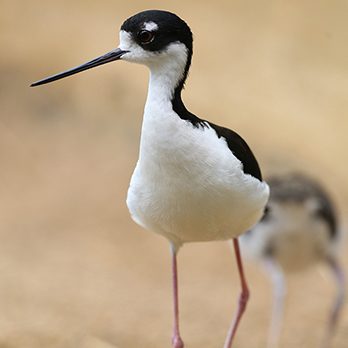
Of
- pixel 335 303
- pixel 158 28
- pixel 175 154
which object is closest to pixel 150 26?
pixel 158 28

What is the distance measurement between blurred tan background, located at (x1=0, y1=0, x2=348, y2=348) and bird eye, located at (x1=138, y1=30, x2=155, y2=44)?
2428 mm

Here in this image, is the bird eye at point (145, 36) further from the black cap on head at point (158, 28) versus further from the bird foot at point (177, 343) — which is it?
the bird foot at point (177, 343)

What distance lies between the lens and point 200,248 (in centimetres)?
691

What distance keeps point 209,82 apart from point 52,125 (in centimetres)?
136

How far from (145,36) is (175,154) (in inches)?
12.8

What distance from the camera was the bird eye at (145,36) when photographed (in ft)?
8.52

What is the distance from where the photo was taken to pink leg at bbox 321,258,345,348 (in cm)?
526

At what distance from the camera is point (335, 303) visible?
17.9ft

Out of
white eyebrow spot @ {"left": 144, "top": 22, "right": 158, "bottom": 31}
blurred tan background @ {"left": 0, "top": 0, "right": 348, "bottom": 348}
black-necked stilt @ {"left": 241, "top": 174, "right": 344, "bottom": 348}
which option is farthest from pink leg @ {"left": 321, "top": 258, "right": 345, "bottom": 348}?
white eyebrow spot @ {"left": 144, "top": 22, "right": 158, "bottom": 31}

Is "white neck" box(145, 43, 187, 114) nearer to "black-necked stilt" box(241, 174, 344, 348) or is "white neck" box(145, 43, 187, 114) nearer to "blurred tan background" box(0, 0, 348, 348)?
"black-necked stilt" box(241, 174, 344, 348)

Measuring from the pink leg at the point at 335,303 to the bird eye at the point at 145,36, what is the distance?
9.97 feet

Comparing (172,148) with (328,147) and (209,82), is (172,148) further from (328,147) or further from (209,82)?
(209,82)

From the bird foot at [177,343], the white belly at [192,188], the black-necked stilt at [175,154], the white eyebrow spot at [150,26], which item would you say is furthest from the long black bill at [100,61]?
the bird foot at [177,343]

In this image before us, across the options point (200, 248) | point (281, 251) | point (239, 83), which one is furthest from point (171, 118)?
point (239, 83)
